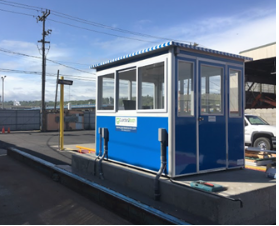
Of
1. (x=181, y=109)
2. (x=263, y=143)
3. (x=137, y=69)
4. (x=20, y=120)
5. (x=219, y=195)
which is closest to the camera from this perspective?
(x=219, y=195)

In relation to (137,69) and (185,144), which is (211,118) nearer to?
(185,144)

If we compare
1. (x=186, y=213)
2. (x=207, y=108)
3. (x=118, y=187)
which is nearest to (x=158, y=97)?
(x=207, y=108)

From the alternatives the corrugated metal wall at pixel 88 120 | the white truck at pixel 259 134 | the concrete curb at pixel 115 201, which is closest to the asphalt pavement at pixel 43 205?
the concrete curb at pixel 115 201

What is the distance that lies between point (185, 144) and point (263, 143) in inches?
343

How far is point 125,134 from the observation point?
6.50 metres

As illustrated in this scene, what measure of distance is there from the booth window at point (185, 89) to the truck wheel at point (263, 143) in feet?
27.7

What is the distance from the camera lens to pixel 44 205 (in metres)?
5.36

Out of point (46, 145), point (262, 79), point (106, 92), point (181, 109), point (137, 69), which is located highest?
point (262, 79)

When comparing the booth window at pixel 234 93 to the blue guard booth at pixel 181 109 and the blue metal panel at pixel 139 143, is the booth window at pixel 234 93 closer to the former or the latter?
the blue guard booth at pixel 181 109

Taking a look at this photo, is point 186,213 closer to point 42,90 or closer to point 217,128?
point 217,128

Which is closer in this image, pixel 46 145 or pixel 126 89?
pixel 126 89

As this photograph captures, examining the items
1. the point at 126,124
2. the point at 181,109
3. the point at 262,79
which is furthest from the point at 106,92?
the point at 262,79

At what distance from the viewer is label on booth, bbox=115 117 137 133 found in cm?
620

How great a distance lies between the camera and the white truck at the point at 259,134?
12.4 metres
